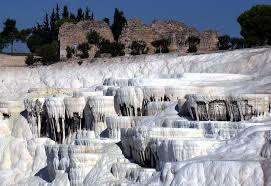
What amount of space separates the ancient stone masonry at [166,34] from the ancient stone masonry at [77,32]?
205 centimetres

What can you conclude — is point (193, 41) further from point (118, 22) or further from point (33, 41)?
point (33, 41)

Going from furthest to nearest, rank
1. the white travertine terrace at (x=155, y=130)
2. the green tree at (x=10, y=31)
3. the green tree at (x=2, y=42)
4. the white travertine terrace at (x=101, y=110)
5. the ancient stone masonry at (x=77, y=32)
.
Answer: the green tree at (x=10, y=31) < the green tree at (x=2, y=42) < the ancient stone masonry at (x=77, y=32) < the white travertine terrace at (x=101, y=110) < the white travertine terrace at (x=155, y=130)

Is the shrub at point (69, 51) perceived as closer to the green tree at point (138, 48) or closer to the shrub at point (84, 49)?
the shrub at point (84, 49)

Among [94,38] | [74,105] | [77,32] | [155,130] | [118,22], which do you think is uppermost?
[118,22]

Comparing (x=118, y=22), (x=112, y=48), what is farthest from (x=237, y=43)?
(x=118, y=22)

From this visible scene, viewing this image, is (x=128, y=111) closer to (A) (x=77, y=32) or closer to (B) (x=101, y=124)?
(B) (x=101, y=124)

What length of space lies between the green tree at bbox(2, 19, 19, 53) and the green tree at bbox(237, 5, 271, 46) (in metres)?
18.4

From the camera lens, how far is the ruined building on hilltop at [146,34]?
3491cm

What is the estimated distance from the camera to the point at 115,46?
3531cm

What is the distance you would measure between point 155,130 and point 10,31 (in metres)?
38.4

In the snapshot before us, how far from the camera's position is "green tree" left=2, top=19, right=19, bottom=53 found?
52.2 meters

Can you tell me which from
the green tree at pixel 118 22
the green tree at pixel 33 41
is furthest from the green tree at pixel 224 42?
the green tree at pixel 33 41

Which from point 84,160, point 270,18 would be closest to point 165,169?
point 84,160

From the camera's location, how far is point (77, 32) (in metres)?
38.1
